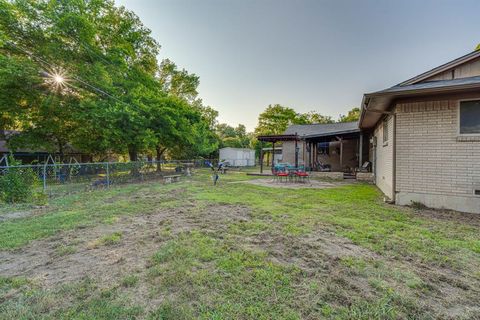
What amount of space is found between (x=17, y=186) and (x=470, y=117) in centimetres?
1226

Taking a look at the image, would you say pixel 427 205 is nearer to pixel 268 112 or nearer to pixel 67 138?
pixel 67 138

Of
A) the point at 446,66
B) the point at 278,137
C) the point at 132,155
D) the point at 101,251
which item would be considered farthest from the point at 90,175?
the point at 446,66

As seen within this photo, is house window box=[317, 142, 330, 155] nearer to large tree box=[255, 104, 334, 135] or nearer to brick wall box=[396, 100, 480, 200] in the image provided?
brick wall box=[396, 100, 480, 200]

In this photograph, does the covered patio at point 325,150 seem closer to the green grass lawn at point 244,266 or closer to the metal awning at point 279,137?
the metal awning at point 279,137

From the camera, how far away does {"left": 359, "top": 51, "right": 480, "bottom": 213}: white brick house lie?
4.98 metres

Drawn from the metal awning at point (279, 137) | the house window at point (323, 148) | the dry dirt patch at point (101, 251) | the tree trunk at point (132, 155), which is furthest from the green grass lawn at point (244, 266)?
the house window at point (323, 148)

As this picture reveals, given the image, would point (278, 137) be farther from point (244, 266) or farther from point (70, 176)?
point (244, 266)

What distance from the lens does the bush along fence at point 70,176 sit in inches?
257

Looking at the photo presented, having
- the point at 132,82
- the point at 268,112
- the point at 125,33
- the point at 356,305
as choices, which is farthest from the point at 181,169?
the point at 268,112

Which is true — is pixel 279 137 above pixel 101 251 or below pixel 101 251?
above

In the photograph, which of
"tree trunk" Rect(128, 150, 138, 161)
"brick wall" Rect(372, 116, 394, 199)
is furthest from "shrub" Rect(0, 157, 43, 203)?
→ "brick wall" Rect(372, 116, 394, 199)

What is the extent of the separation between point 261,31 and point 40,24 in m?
11.6

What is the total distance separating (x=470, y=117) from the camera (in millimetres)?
5051

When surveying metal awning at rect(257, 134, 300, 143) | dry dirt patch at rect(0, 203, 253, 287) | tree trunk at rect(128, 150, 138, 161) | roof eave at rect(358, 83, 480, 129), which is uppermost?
roof eave at rect(358, 83, 480, 129)
